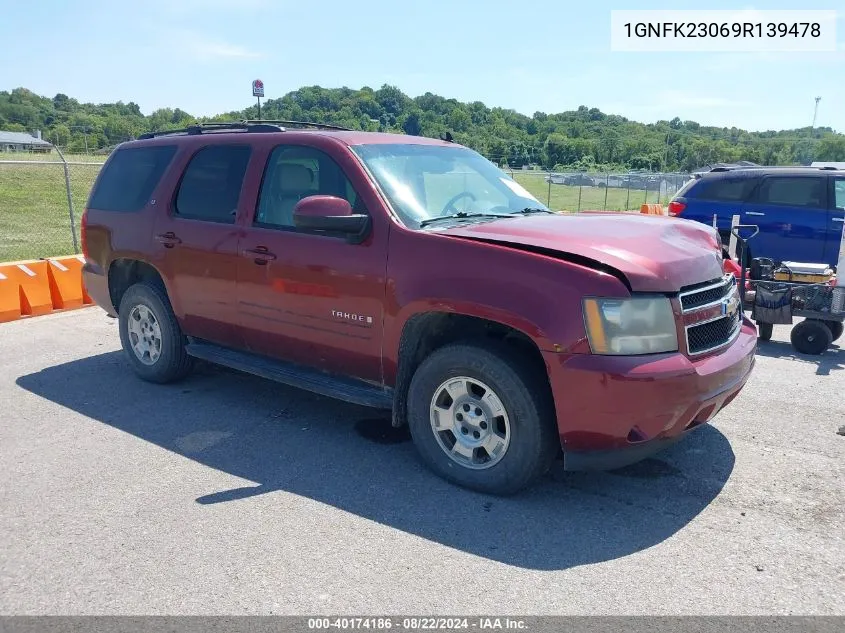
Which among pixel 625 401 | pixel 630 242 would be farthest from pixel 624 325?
pixel 630 242

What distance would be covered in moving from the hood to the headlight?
10cm

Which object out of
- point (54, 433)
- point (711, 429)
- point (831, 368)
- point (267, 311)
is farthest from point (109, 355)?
point (831, 368)

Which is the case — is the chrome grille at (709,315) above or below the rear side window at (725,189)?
Answer: below

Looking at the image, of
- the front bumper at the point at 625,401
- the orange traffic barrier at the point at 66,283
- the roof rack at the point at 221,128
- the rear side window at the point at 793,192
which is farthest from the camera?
the rear side window at the point at 793,192

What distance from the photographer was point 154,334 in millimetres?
5773

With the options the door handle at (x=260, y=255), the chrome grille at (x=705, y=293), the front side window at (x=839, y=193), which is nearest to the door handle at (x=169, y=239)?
the door handle at (x=260, y=255)

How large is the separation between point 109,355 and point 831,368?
267 inches

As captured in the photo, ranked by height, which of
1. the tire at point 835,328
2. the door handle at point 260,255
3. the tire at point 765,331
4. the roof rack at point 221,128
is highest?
the roof rack at point 221,128

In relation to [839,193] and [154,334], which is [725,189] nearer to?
[839,193]

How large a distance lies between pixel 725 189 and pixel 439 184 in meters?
6.65

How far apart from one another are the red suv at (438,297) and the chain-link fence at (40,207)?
24.9ft

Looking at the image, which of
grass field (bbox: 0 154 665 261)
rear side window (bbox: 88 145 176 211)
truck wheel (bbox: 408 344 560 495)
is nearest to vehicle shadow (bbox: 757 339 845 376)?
truck wheel (bbox: 408 344 560 495)

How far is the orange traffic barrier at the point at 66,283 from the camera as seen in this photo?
8406 mm

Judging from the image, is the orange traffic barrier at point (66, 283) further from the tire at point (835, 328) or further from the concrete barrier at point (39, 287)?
the tire at point (835, 328)
